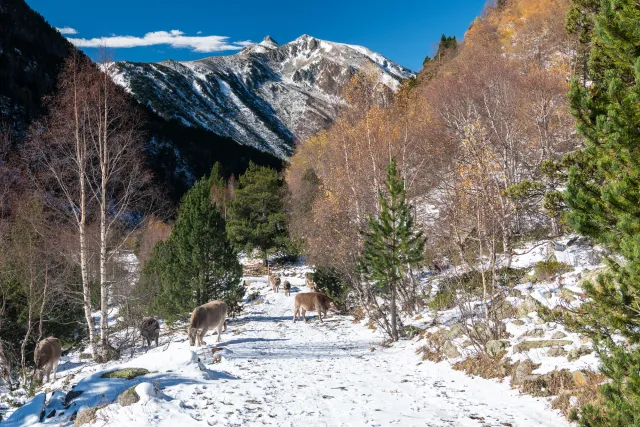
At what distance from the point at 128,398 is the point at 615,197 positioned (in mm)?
7174

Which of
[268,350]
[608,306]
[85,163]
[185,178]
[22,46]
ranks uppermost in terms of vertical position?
[22,46]

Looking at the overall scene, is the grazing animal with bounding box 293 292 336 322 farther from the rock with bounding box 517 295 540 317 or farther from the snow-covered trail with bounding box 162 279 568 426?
the rock with bounding box 517 295 540 317

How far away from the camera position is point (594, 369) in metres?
7.21

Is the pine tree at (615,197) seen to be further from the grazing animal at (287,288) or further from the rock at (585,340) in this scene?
the grazing animal at (287,288)

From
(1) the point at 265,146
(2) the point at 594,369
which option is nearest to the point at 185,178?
(1) the point at 265,146

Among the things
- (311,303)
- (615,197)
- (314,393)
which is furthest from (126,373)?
(311,303)

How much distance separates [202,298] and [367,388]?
11945 mm

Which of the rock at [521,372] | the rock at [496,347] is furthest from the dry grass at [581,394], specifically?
the rock at [496,347]

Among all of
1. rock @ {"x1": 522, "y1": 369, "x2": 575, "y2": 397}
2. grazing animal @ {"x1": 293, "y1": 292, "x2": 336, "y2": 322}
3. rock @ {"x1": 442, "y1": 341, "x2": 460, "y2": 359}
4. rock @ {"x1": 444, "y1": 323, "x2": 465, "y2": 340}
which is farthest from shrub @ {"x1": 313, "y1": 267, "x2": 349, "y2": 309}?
rock @ {"x1": 522, "y1": 369, "x2": 575, "y2": 397}

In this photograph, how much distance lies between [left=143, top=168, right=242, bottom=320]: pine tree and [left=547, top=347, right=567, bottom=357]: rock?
14.2 metres

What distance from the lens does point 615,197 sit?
4238mm

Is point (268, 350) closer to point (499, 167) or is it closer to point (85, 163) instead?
point (85, 163)

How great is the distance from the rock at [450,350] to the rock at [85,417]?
7.97 meters

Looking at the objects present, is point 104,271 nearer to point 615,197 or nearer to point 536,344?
point 536,344
